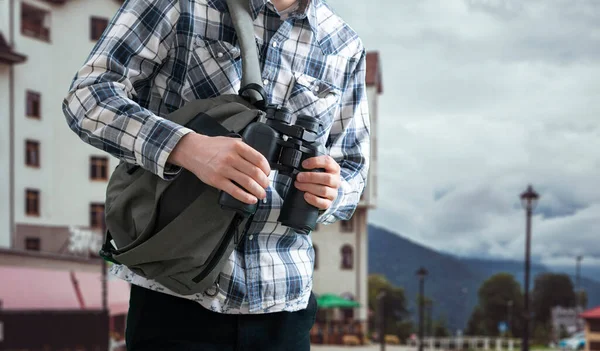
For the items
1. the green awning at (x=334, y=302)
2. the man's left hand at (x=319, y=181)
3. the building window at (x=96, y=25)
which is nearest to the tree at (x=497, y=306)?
the green awning at (x=334, y=302)

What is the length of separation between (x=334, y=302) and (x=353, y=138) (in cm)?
2455

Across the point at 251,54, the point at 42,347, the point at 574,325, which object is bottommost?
the point at 574,325

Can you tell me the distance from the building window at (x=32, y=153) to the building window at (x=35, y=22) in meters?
2.90

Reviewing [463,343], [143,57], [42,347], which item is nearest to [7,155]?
[42,347]

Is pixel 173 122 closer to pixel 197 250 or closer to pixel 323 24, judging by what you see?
pixel 197 250

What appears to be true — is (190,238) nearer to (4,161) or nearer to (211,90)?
(211,90)

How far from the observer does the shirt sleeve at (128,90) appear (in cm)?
101

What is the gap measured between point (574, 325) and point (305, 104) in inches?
1667

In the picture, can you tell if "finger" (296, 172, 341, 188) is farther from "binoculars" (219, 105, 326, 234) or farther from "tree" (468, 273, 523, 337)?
"tree" (468, 273, 523, 337)

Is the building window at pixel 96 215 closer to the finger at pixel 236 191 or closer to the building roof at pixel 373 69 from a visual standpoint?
the building roof at pixel 373 69

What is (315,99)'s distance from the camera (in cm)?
120

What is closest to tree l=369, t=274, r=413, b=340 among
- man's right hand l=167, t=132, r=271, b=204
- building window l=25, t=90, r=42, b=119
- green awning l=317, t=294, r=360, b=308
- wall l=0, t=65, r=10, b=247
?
green awning l=317, t=294, r=360, b=308

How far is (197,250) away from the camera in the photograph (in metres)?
1.01

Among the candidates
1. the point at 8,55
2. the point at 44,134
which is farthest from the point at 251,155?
the point at 44,134
